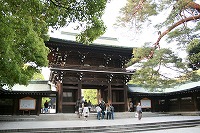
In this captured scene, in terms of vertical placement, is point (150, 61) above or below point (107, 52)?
below

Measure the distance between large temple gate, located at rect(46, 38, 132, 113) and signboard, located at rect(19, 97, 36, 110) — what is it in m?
3.41

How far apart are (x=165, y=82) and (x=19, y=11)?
11.5 meters

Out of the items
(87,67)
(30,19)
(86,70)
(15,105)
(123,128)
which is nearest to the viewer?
(30,19)

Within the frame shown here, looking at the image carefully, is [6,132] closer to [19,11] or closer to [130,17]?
[19,11]

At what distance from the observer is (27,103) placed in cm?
2239

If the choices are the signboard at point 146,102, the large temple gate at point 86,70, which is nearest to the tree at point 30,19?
the large temple gate at point 86,70

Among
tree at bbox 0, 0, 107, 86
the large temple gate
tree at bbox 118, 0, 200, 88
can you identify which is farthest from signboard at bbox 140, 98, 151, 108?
tree at bbox 0, 0, 107, 86

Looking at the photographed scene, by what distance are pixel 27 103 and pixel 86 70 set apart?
8046 mm

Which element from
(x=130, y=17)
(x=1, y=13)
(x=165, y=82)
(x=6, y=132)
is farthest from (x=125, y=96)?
(x=1, y=13)

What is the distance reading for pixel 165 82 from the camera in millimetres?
14391

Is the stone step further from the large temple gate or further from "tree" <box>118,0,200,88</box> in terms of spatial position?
the large temple gate

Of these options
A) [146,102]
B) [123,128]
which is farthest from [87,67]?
[123,128]

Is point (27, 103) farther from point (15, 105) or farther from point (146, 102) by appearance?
point (146, 102)

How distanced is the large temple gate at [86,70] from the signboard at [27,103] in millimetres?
3406
